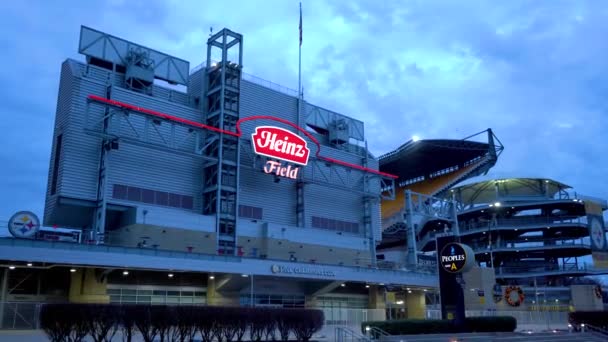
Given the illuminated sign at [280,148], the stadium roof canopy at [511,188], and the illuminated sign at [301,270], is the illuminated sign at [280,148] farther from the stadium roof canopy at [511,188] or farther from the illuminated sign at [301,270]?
the stadium roof canopy at [511,188]

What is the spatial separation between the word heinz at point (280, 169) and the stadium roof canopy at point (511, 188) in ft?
162

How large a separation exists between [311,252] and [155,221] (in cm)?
1820

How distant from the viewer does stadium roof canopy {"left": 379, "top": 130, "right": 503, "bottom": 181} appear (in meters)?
97.4

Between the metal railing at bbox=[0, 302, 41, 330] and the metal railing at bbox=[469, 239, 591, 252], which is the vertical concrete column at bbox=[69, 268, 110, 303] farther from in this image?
the metal railing at bbox=[469, 239, 591, 252]

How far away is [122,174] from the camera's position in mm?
52125

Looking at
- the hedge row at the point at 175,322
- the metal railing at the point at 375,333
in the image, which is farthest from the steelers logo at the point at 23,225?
the metal railing at the point at 375,333

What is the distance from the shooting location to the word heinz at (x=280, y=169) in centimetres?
5916

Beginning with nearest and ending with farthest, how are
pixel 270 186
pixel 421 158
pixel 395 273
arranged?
pixel 395 273 → pixel 270 186 → pixel 421 158

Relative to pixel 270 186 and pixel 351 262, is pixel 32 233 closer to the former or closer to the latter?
pixel 270 186

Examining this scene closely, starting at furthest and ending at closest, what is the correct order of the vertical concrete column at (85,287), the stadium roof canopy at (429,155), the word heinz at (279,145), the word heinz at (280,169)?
the stadium roof canopy at (429,155) < the word heinz at (280,169) < the word heinz at (279,145) < the vertical concrete column at (85,287)

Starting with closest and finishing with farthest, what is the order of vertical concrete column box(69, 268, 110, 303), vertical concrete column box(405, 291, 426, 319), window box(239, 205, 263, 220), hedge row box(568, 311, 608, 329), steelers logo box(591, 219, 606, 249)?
vertical concrete column box(69, 268, 110, 303) < hedge row box(568, 311, 608, 329) < window box(239, 205, 263, 220) < vertical concrete column box(405, 291, 426, 319) < steelers logo box(591, 219, 606, 249)

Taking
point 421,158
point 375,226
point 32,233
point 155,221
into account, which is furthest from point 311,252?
point 421,158

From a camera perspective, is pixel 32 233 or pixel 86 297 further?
pixel 86 297

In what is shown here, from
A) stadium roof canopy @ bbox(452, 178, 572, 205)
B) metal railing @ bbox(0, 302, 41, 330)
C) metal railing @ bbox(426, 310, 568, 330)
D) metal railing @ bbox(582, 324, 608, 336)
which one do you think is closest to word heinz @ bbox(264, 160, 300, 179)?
metal railing @ bbox(426, 310, 568, 330)
